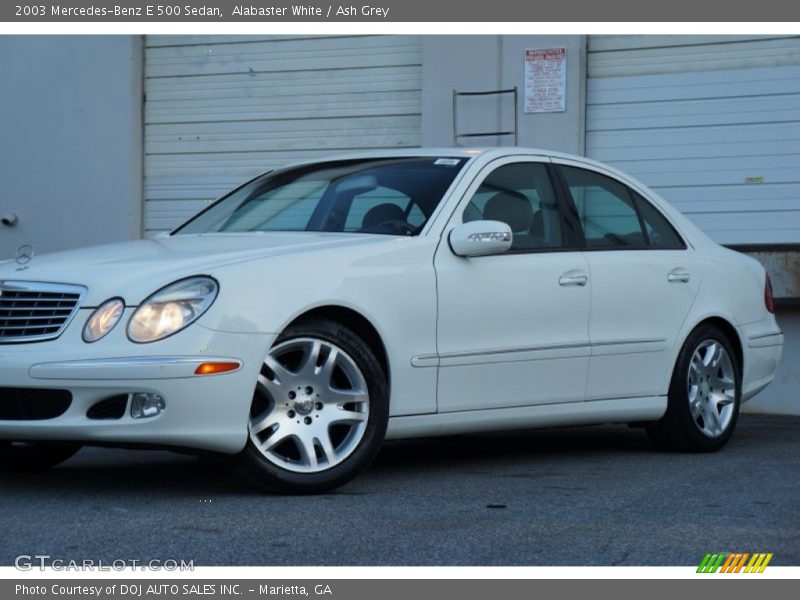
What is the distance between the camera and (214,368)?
5699 millimetres

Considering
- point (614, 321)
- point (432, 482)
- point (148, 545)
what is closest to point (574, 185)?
point (614, 321)

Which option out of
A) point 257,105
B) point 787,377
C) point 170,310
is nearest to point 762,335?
point 787,377

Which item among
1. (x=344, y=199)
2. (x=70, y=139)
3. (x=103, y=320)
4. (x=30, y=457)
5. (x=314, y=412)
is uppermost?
(x=70, y=139)

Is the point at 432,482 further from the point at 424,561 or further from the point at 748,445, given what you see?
the point at 748,445

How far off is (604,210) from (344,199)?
1.45m

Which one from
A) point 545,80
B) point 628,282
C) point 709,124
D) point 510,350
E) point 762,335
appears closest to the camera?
point 510,350

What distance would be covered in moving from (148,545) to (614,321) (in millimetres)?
3205

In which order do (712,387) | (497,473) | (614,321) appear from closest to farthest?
(497,473)
(614,321)
(712,387)

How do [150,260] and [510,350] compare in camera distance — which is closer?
[150,260]

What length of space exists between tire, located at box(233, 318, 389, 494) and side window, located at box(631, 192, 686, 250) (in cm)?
226

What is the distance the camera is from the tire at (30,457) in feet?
22.5

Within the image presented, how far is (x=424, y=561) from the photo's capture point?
181 inches

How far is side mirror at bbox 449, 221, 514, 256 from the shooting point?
21.6ft
